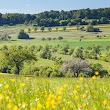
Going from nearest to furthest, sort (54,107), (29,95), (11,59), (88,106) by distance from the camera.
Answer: (54,107) → (88,106) → (29,95) → (11,59)

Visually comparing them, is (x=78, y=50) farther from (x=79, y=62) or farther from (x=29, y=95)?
(x=29, y=95)

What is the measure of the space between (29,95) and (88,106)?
1913 millimetres

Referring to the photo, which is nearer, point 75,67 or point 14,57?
point 14,57

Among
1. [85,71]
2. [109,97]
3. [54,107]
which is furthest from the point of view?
[85,71]

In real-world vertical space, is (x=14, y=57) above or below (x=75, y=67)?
above

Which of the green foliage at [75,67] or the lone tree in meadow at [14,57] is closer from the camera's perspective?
the lone tree in meadow at [14,57]

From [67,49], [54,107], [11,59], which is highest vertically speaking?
[54,107]

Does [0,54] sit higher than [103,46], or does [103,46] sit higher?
[0,54]

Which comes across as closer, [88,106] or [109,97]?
[88,106]

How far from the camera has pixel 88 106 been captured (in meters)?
4.38

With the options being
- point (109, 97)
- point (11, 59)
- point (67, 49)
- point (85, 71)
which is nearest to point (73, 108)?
point (109, 97)

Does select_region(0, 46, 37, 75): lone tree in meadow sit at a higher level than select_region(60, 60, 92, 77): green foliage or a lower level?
higher

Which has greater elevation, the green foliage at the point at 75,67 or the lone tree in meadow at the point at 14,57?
the lone tree in meadow at the point at 14,57

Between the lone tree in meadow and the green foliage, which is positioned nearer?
the lone tree in meadow
